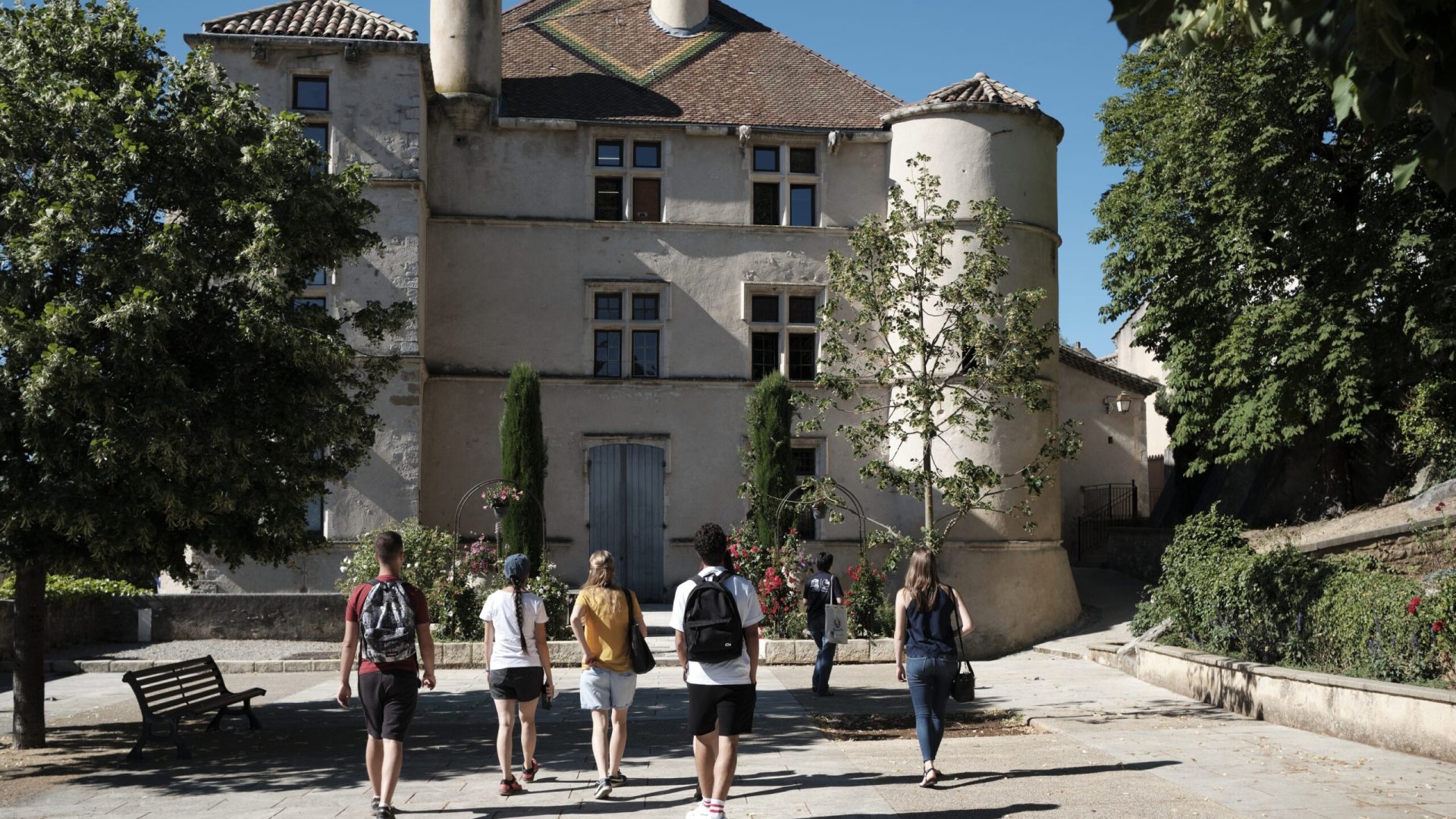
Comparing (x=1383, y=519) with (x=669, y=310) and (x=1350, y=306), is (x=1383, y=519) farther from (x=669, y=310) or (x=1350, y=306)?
(x=669, y=310)

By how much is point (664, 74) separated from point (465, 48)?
445cm

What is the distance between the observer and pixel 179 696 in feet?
39.3

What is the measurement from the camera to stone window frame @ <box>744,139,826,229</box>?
26172 mm

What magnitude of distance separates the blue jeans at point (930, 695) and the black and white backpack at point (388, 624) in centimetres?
387

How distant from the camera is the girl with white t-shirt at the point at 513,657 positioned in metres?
9.38

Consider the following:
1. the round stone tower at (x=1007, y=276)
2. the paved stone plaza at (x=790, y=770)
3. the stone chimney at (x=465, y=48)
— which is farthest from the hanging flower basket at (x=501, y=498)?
the stone chimney at (x=465, y=48)

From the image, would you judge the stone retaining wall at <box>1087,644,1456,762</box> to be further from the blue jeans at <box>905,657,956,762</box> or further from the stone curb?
the stone curb

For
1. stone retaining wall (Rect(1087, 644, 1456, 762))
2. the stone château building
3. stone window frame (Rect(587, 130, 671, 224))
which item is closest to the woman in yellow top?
stone retaining wall (Rect(1087, 644, 1456, 762))

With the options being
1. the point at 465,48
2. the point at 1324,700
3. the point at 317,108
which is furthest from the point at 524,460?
the point at 1324,700

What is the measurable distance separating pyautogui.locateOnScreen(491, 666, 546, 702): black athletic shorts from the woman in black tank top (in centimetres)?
282

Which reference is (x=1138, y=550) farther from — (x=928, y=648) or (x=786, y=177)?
(x=928, y=648)

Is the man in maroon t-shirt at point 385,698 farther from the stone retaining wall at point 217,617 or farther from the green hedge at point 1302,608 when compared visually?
the stone retaining wall at point 217,617

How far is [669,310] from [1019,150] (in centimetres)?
777

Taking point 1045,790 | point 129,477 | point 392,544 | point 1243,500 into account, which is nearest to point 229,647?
point 129,477
